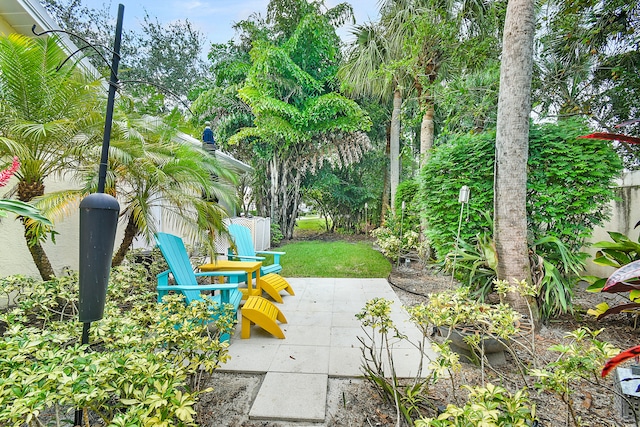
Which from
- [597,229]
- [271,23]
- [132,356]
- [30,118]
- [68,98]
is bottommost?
[132,356]

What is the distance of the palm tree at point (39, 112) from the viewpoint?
2.68 m

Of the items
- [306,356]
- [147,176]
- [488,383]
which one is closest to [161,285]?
[147,176]

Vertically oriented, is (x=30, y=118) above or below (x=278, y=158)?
Result: below

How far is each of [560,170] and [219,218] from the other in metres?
4.38

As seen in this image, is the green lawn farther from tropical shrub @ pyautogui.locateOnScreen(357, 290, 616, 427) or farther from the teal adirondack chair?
tropical shrub @ pyautogui.locateOnScreen(357, 290, 616, 427)

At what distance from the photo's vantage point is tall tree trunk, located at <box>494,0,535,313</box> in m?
3.12

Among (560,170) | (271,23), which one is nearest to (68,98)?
(560,170)

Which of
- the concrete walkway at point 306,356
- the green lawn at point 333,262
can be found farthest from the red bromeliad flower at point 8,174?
the green lawn at point 333,262

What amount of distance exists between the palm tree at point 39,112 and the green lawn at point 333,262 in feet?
13.9

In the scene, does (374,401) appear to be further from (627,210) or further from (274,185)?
(274,185)

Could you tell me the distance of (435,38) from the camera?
5695mm

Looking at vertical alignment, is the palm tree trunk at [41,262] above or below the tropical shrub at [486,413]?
above

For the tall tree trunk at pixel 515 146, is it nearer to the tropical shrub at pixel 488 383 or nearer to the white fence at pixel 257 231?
the tropical shrub at pixel 488 383

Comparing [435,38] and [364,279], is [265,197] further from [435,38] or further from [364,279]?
[435,38]
